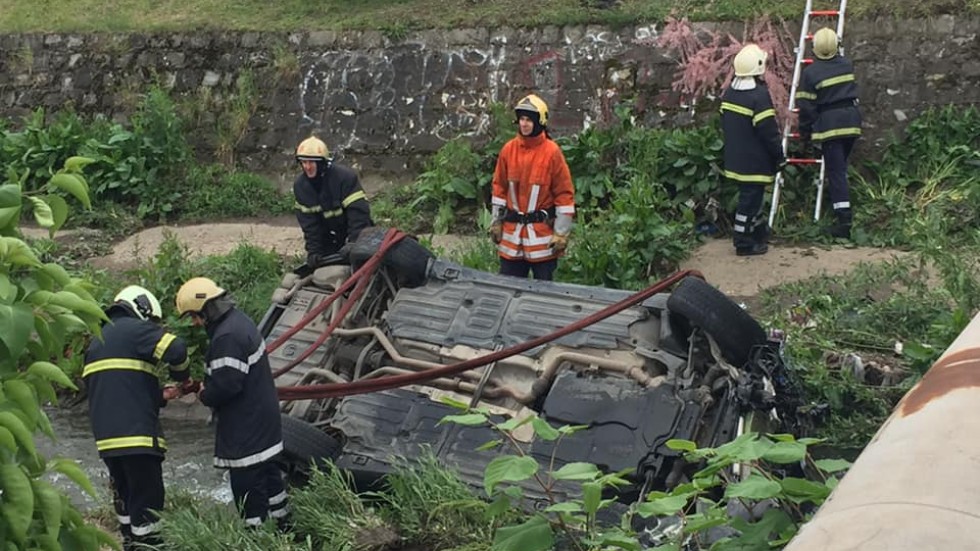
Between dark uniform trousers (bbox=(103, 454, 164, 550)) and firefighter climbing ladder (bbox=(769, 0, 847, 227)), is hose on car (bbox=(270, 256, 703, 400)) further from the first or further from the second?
firefighter climbing ladder (bbox=(769, 0, 847, 227))

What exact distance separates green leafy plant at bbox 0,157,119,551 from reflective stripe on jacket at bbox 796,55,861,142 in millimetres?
7419

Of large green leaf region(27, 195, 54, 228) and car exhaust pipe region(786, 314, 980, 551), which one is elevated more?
large green leaf region(27, 195, 54, 228)

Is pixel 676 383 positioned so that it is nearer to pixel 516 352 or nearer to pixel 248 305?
pixel 516 352

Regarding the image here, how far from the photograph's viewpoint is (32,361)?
3.50 metres

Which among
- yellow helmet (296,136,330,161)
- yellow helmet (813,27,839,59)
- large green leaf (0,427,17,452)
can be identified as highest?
yellow helmet (813,27,839,59)

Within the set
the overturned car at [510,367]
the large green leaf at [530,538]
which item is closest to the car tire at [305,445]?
the overturned car at [510,367]

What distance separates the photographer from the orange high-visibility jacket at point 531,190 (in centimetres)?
811

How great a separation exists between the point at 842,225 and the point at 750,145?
3.60 ft

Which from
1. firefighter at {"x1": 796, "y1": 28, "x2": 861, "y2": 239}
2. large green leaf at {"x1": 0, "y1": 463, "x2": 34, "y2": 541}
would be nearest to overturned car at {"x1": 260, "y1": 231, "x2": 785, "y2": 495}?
large green leaf at {"x1": 0, "y1": 463, "x2": 34, "y2": 541}

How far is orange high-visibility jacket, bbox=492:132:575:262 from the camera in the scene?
26.6 feet

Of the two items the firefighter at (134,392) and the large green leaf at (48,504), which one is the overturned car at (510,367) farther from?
the large green leaf at (48,504)

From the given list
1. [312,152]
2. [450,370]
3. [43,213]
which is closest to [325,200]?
[312,152]

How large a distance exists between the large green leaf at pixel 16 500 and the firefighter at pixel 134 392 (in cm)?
293

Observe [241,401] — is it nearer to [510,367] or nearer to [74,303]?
[510,367]
